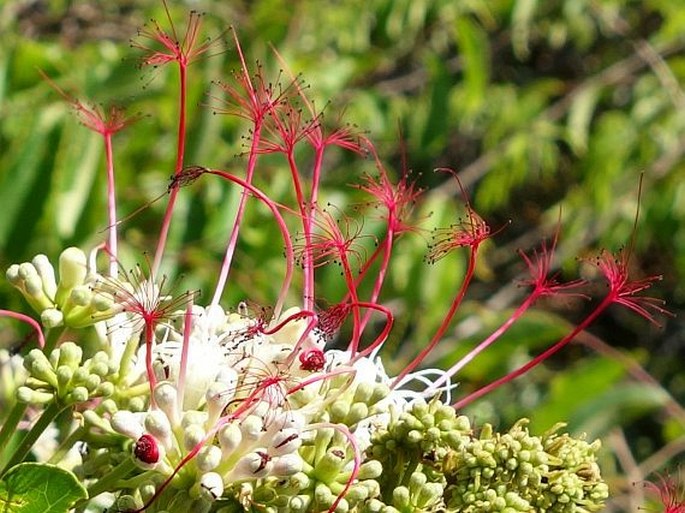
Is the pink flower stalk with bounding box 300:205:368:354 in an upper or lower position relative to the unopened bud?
upper

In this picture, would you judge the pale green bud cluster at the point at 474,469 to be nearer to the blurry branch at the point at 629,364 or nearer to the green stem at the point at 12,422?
the green stem at the point at 12,422

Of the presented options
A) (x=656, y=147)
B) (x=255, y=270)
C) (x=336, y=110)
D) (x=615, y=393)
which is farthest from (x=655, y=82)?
(x=255, y=270)

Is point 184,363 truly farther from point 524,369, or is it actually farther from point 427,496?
point 524,369

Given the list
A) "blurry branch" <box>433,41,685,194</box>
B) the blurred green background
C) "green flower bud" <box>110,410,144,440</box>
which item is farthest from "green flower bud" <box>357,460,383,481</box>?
"blurry branch" <box>433,41,685,194</box>

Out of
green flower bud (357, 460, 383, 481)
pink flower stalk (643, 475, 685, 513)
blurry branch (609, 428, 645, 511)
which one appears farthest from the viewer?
blurry branch (609, 428, 645, 511)

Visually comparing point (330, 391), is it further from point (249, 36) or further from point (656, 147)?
point (656, 147)

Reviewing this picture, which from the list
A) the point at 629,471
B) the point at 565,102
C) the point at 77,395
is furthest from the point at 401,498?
the point at 565,102

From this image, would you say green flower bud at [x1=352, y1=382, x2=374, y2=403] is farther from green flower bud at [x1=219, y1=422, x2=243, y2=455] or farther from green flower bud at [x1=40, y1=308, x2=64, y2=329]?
green flower bud at [x1=40, y1=308, x2=64, y2=329]
